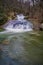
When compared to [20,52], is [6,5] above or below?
above

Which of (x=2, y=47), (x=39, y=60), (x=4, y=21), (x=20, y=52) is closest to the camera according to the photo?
(x=39, y=60)

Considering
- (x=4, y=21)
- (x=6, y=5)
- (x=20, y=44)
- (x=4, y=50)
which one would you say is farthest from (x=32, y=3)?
(x=4, y=50)

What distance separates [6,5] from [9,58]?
12511 mm

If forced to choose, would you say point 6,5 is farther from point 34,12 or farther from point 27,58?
point 27,58

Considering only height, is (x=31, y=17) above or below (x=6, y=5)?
below

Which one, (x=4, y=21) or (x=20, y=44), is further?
(x=4, y=21)

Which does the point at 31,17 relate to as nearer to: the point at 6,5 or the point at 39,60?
the point at 6,5

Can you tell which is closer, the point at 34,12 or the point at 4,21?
the point at 4,21

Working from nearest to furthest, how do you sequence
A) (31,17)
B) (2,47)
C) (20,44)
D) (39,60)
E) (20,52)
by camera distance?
1. (39,60)
2. (20,52)
3. (2,47)
4. (20,44)
5. (31,17)

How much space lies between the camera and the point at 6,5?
17.4 metres

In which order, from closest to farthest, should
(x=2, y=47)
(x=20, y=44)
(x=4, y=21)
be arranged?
1. (x=2, y=47)
2. (x=20, y=44)
3. (x=4, y=21)

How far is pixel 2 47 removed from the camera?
6.95 metres

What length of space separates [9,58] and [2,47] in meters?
1.45

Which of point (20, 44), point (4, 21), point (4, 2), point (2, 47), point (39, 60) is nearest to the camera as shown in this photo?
point (39, 60)
